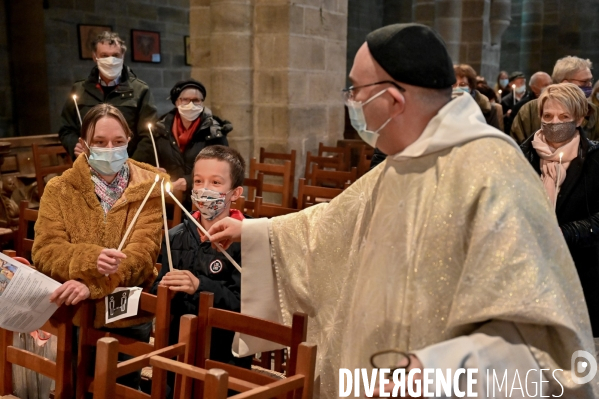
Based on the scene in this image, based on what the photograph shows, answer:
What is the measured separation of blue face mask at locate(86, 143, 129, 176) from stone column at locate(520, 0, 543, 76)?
40.0 ft

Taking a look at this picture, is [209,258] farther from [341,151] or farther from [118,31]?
[118,31]

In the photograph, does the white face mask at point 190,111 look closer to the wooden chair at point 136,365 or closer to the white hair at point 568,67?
the wooden chair at point 136,365

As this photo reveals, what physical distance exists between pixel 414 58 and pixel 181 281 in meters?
1.21

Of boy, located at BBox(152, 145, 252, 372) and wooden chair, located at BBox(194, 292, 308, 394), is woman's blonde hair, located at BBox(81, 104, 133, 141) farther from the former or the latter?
wooden chair, located at BBox(194, 292, 308, 394)

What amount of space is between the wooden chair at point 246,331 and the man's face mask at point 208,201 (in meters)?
0.47

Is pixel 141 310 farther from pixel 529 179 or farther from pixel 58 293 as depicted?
pixel 529 179

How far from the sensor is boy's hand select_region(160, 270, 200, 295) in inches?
85.7

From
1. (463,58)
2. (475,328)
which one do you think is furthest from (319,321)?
(463,58)

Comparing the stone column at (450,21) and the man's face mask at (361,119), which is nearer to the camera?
the man's face mask at (361,119)

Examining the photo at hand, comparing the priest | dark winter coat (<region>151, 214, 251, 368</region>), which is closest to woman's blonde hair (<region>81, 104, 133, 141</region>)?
dark winter coat (<region>151, 214, 251, 368</region>)

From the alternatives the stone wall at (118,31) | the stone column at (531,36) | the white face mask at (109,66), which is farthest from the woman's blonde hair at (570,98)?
the stone column at (531,36)

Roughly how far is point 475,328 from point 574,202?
1.54 m

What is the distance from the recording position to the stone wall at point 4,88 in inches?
319

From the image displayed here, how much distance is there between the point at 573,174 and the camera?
2.62 m
